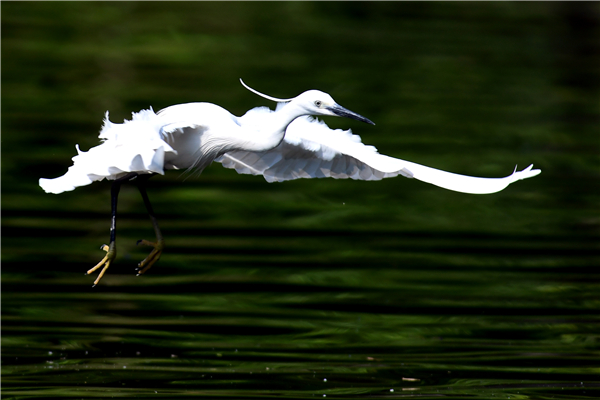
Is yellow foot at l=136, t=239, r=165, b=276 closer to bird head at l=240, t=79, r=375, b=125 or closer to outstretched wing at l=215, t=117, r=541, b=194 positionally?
outstretched wing at l=215, t=117, r=541, b=194

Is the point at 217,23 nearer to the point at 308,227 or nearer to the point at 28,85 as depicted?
the point at 28,85

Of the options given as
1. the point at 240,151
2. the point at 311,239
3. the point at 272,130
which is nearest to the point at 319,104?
the point at 272,130

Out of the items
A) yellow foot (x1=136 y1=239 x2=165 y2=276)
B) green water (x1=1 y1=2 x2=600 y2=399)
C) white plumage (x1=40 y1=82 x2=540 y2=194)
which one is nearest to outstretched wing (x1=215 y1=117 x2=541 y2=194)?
white plumage (x1=40 y1=82 x2=540 y2=194)

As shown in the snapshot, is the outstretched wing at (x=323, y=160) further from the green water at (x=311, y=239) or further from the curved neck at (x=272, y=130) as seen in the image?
the green water at (x=311, y=239)

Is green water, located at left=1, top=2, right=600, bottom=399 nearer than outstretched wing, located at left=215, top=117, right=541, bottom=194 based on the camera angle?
No

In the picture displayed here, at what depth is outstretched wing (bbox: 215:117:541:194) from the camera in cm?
839

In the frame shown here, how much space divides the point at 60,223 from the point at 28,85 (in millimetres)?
9344

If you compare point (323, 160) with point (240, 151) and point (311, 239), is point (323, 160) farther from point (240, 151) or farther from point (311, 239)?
point (311, 239)

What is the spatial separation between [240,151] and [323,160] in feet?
2.41

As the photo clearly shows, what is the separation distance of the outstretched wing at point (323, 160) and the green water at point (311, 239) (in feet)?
12.5

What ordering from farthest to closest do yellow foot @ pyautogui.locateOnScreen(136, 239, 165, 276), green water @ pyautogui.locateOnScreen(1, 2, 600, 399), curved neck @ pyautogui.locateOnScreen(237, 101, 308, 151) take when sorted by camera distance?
green water @ pyautogui.locateOnScreen(1, 2, 600, 399) → yellow foot @ pyautogui.locateOnScreen(136, 239, 165, 276) → curved neck @ pyautogui.locateOnScreen(237, 101, 308, 151)

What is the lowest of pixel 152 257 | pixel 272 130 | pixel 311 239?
pixel 152 257

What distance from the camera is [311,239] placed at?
1791 centimetres

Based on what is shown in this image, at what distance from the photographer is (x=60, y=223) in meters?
18.2
